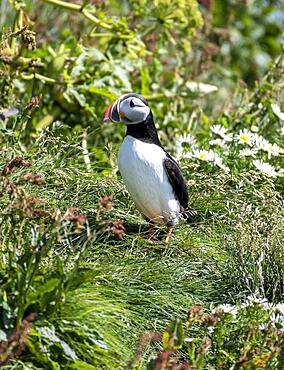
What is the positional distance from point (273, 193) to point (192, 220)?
1.35 feet

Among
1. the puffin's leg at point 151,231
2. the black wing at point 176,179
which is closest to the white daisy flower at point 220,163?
the black wing at point 176,179

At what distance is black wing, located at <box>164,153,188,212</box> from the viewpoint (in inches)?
172

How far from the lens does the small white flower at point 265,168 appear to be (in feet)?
16.0

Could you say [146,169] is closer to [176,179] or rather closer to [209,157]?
[176,179]

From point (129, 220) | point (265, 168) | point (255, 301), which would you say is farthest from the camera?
point (265, 168)

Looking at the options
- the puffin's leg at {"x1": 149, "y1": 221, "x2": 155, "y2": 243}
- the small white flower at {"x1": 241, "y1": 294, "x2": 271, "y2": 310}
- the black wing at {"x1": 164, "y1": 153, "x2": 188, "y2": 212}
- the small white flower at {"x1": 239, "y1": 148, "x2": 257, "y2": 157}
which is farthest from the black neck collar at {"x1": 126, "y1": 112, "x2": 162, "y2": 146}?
the small white flower at {"x1": 241, "y1": 294, "x2": 271, "y2": 310}

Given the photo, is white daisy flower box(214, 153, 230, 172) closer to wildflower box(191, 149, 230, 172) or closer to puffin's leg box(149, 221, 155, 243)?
wildflower box(191, 149, 230, 172)

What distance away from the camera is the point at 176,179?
4387mm

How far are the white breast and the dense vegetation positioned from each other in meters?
0.11

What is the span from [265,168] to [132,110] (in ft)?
3.03

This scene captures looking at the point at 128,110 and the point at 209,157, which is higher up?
the point at 128,110

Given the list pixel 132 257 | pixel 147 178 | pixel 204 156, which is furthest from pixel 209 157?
pixel 132 257

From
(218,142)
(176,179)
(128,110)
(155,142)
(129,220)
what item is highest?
(128,110)

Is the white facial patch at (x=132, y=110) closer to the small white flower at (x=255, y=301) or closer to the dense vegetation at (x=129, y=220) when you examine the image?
the dense vegetation at (x=129, y=220)
